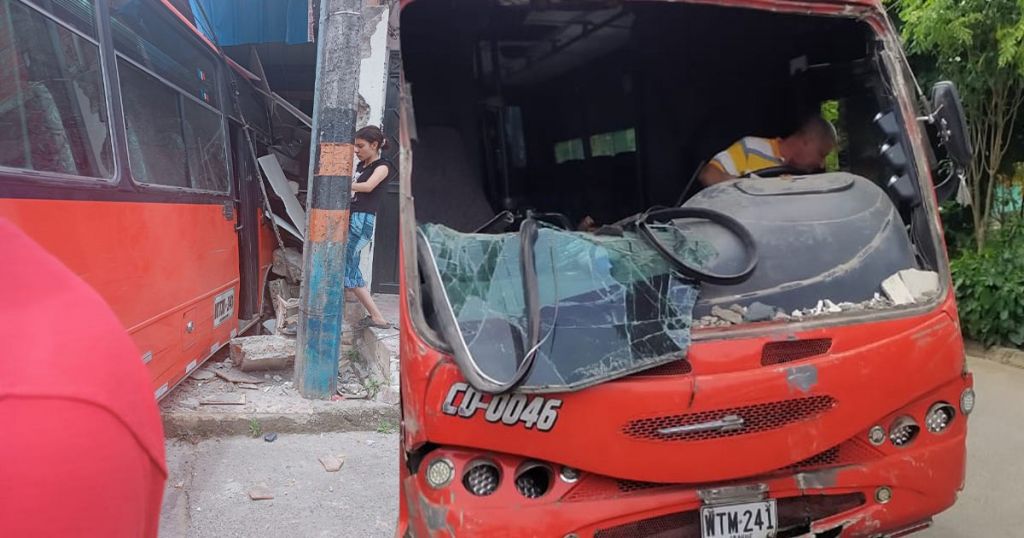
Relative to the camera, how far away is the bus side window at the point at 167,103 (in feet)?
13.7

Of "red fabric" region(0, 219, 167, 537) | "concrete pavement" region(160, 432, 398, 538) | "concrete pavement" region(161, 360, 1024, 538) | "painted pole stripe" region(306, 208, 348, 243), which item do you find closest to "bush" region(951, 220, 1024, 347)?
"concrete pavement" region(161, 360, 1024, 538)

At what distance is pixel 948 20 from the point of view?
549cm

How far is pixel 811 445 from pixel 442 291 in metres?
1.29

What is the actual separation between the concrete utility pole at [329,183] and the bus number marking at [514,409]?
2816 millimetres

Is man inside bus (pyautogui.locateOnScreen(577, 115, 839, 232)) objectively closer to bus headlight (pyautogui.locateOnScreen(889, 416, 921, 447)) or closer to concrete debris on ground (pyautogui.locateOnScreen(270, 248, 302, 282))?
bus headlight (pyautogui.locateOnScreen(889, 416, 921, 447))

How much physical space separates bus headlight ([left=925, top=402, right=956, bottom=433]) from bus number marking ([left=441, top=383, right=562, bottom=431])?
1.35m

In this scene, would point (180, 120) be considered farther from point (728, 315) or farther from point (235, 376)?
point (728, 315)

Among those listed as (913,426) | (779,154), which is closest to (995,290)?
(779,154)

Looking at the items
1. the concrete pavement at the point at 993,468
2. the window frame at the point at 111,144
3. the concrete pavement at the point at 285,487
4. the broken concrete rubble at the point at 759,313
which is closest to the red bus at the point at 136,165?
the window frame at the point at 111,144

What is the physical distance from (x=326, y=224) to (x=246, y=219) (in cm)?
248

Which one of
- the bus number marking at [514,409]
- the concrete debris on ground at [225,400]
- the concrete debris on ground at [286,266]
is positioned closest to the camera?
the bus number marking at [514,409]

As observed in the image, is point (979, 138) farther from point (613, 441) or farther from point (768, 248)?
point (613, 441)

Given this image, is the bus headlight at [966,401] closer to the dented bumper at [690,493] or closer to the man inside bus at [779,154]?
the dented bumper at [690,493]

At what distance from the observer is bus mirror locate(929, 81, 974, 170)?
109 inches
